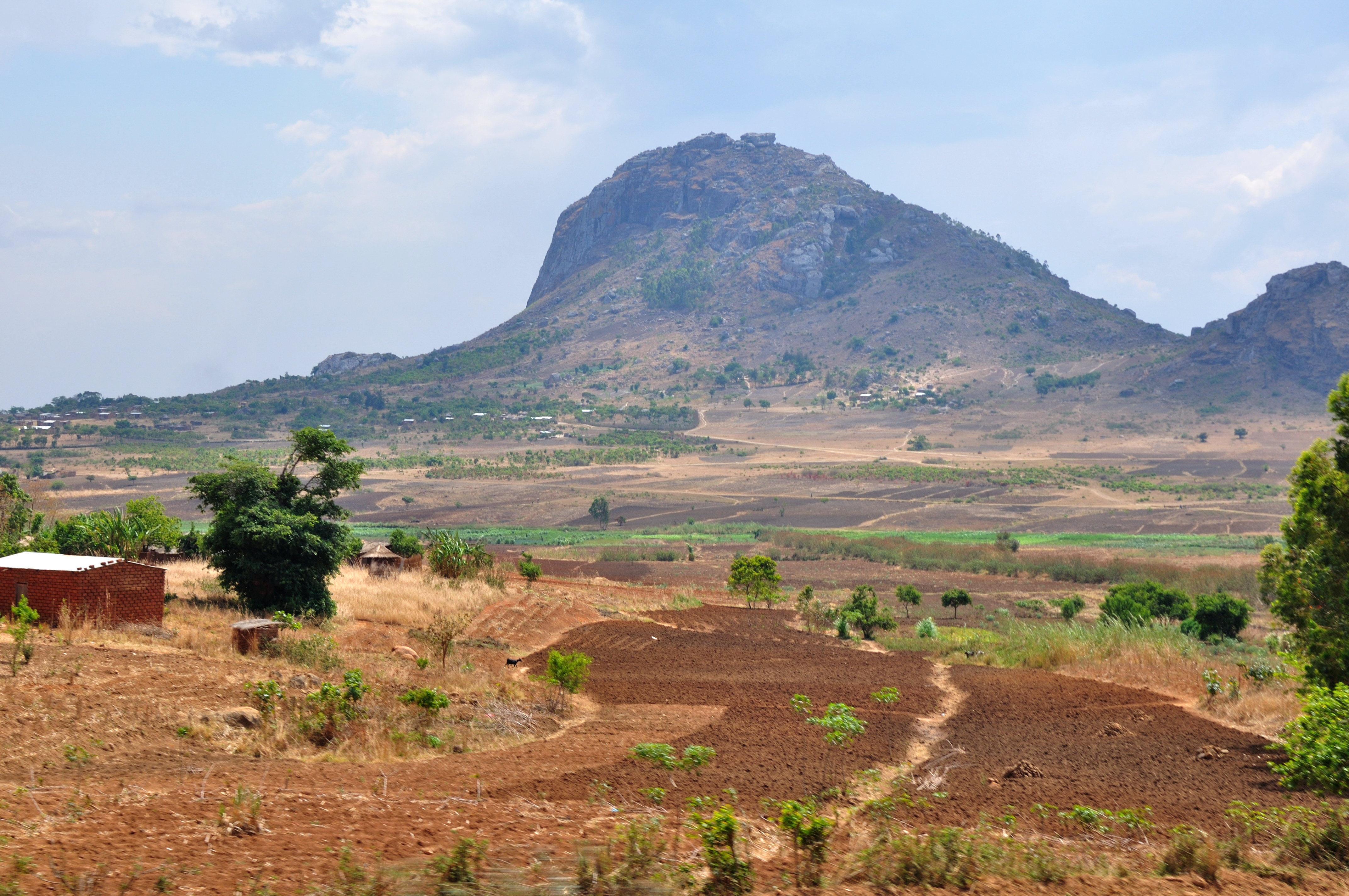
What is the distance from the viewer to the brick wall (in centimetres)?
1636

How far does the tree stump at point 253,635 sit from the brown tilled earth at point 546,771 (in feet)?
4.94

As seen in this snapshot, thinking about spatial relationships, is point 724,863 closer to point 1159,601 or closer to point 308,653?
point 308,653

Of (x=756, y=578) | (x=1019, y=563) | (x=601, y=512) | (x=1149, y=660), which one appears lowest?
(x=1019, y=563)

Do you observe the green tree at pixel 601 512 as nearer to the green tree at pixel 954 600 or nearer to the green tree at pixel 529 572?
the green tree at pixel 954 600

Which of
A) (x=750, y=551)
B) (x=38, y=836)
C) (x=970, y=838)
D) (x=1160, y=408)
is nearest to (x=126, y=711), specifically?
(x=38, y=836)

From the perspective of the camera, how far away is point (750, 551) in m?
63.1

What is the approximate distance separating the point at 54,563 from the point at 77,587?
0.89 metres

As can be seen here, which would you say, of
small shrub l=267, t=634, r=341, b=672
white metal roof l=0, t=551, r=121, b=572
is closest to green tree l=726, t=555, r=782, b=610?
small shrub l=267, t=634, r=341, b=672

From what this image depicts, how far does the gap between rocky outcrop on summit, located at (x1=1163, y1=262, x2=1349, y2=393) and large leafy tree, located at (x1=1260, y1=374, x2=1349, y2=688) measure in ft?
545

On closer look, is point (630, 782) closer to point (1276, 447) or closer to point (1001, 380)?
point (1276, 447)

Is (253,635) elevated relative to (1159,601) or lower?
elevated

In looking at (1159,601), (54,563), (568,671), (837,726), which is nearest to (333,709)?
(568,671)

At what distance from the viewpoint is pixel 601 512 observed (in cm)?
8250

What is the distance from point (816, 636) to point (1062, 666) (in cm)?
858
